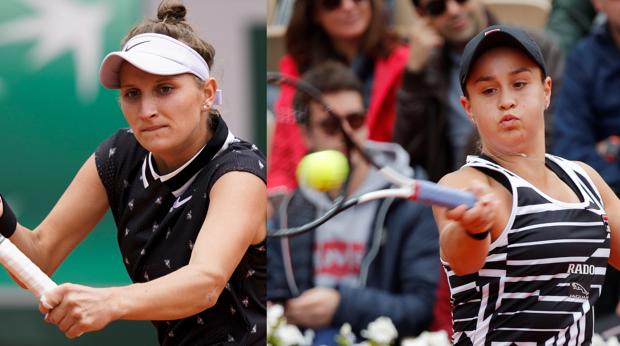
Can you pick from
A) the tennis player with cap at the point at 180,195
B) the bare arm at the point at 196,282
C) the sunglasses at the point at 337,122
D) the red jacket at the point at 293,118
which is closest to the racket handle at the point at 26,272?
the bare arm at the point at 196,282

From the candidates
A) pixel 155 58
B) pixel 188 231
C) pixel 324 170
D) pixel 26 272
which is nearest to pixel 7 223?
pixel 26 272

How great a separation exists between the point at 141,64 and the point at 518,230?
0.96 metres

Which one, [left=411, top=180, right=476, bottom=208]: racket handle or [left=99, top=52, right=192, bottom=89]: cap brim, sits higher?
[left=99, top=52, right=192, bottom=89]: cap brim

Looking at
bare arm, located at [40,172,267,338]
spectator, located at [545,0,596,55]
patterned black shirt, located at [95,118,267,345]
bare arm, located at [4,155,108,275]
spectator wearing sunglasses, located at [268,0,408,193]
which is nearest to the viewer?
bare arm, located at [40,172,267,338]

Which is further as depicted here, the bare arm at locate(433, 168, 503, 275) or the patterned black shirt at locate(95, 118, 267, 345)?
the patterned black shirt at locate(95, 118, 267, 345)

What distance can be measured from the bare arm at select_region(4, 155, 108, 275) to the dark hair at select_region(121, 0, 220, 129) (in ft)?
1.18

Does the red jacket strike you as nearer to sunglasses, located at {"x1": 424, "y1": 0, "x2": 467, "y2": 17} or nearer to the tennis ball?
sunglasses, located at {"x1": 424, "y1": 0, "x2": 467, "y2": 17}

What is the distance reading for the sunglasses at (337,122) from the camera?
173 inches

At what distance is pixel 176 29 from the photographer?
9.54 feet

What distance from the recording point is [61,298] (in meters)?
2.56

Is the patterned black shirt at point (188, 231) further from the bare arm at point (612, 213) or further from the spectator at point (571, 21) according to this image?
the spectator at point (571, 21)

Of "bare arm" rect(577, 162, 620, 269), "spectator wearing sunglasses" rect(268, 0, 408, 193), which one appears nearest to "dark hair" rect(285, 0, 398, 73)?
"spectator wearing sunglasses" rect(268, 0, 408, 193)

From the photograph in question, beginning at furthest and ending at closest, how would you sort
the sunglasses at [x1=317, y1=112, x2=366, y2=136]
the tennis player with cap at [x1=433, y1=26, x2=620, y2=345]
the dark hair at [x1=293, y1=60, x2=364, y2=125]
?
1. the dark hair at [x1=293, y1=60, x2=364, y2=125]
2. the sunglasses at [x1=317, y1=112, x2=366, y2=136]
3. the tennis player with cap at [x1=433, y1=26, x2=620, y2=345]

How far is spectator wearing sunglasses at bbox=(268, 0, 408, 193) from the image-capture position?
5375mm
